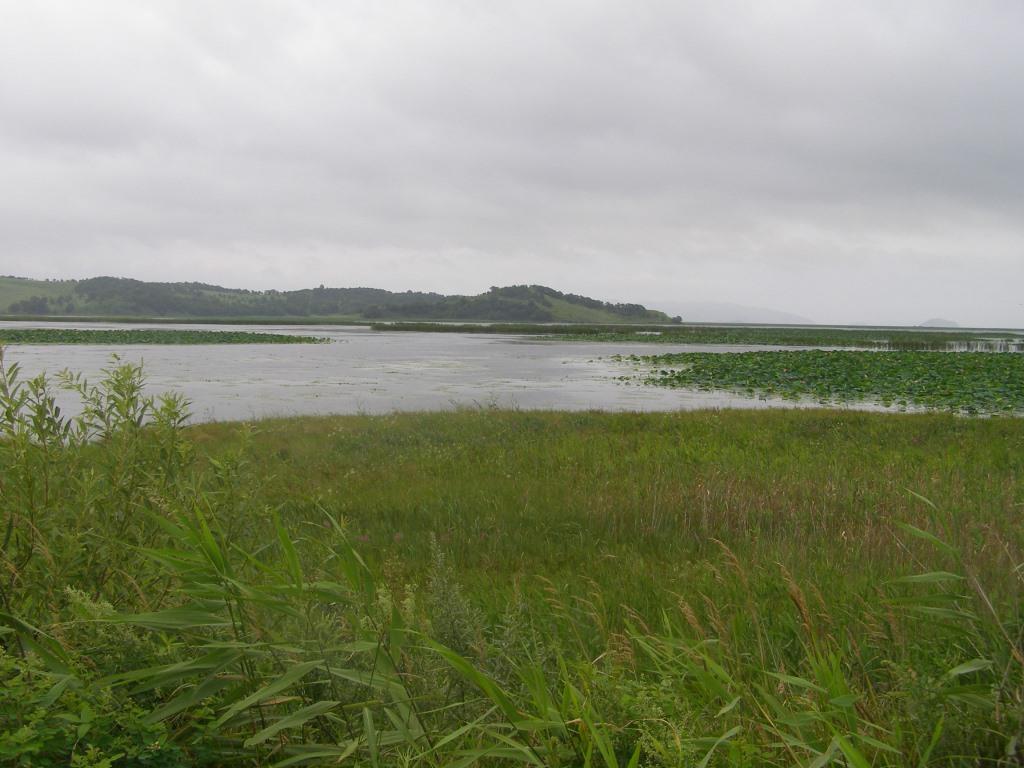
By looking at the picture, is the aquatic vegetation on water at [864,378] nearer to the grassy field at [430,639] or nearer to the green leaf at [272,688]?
the grassy field at [430,639]

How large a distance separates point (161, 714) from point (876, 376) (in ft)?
104

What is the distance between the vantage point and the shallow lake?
2028 cm

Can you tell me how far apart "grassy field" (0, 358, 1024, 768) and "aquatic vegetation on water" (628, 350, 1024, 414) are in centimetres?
1798

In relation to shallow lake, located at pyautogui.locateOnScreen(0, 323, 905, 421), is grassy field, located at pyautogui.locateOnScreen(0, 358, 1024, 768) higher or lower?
higher

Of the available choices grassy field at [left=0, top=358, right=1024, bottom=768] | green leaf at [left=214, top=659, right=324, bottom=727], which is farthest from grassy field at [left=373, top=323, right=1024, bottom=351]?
green leaf at [left=214, top=659, right=324, bottom=727]

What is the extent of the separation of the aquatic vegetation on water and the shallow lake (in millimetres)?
2732

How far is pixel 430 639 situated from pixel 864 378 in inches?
1160

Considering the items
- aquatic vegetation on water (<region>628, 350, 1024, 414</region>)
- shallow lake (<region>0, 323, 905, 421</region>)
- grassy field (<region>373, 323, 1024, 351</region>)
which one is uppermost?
grassy field (<region>373, 323, 1024, 351</region>)

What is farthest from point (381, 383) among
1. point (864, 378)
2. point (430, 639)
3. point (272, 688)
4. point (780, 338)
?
point (780, 338)

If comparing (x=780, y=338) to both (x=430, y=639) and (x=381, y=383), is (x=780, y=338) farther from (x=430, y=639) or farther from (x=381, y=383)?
(x=430, y=639)

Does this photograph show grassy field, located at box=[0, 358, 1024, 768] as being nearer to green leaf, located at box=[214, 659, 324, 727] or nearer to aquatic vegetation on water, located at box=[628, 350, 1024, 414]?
green leaf, located at box=[214, 659, 324, 727]

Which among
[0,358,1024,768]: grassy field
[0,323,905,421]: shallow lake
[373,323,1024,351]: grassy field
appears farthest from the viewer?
[373,323,1024,351]: grassy field

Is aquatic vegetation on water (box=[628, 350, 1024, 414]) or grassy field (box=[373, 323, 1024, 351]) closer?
aquatic vegetation on water (box=[628, 350, 1024, 414])

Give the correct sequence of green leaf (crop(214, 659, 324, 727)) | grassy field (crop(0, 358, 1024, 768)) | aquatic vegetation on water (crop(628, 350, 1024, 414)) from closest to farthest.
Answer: green leaf (crop(214, 659, 324, 727)) → grassy field (crop(0, 358, 1024, 768)) → aquatic vegetation on water (crop(628, 350, 1024, 414))
